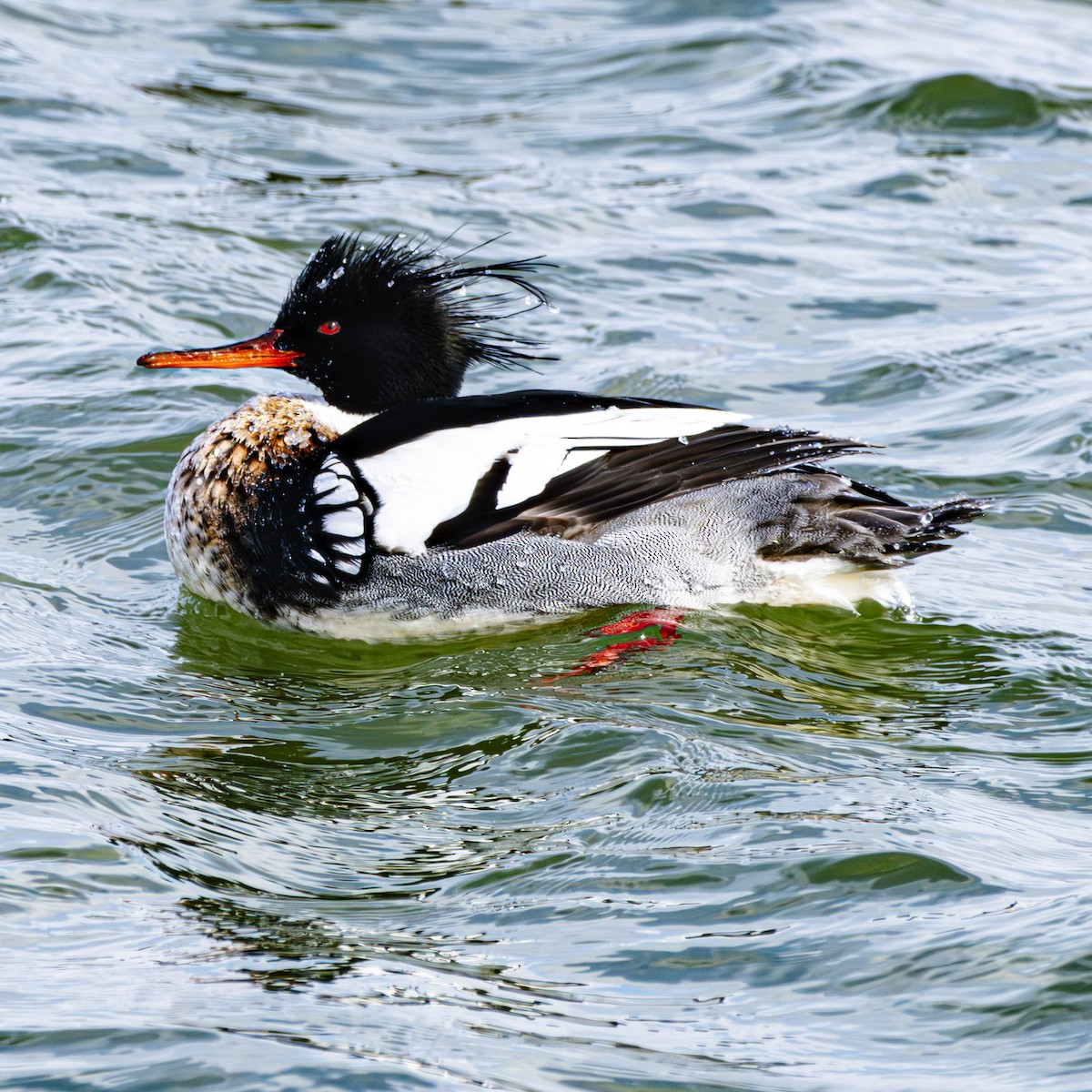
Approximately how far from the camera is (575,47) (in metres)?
13.1

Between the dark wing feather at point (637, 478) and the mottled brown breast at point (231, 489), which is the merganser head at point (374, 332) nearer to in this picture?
the mottled brown breast at point (231, 489)

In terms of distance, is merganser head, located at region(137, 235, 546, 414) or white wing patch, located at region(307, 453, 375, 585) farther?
merganser head, located at region(137, 235, 546, 414)

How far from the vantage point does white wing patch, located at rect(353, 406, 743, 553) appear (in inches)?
239

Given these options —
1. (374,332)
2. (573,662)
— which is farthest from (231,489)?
(573,662)

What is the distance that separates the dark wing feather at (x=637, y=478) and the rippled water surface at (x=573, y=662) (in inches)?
16.0

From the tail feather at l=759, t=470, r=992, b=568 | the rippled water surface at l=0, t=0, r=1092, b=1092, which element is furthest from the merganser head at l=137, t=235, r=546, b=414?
the tail feather at l=759, t=470, r=992, b=568

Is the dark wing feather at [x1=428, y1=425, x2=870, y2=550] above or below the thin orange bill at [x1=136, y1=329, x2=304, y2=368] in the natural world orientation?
below

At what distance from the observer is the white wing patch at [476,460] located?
20.0 feet

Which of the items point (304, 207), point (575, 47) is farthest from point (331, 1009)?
point (575, 47)

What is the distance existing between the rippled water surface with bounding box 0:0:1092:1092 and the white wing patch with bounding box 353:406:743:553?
50 cm

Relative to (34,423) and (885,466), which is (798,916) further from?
(34,423)

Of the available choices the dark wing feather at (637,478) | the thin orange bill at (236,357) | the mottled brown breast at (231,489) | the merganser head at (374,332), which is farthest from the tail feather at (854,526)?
the thin orange bill at (236,357)

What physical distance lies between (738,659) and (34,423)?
3729 mm

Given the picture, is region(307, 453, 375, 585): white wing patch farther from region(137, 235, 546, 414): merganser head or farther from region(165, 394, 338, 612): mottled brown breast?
region(137, 235, 546, 414): merganser head
